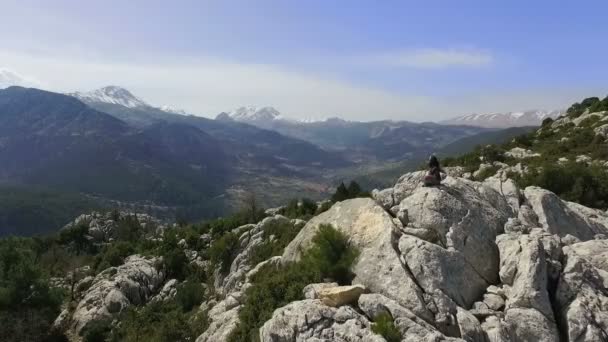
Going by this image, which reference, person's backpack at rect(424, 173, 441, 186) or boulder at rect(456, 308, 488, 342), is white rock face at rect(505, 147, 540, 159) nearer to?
person's backpack at rect(424, 173, 441, 186)

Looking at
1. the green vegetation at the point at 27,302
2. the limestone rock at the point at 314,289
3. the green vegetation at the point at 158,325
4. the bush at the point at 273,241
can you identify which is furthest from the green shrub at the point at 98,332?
the limestone rock at the point at 314,289

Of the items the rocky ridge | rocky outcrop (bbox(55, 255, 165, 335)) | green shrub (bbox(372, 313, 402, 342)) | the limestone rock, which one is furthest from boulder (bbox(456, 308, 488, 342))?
rocky outcrop (bbox(55, 255, 165, 335))

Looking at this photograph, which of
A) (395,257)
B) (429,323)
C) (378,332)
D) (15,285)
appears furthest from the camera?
(15,285)

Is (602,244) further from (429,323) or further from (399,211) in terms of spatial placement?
(429,323)

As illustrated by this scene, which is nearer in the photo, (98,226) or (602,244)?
(602,244)

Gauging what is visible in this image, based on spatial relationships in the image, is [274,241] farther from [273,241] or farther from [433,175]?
[433,175]

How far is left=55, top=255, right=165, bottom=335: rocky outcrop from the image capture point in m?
48.9

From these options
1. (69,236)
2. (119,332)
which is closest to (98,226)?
(69,236)

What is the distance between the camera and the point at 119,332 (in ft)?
138

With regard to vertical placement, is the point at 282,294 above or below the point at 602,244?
below

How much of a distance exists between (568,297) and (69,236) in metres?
114

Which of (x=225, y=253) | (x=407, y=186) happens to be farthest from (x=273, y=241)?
(x=407, y=186)

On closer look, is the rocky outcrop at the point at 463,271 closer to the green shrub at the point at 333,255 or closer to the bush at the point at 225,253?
the green shrub at the point at 333,255

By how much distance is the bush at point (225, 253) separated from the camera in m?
57.3
